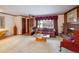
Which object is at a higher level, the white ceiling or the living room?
the white ceiling

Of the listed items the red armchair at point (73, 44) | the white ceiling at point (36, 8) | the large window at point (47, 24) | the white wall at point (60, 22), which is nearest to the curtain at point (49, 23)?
the large window at point (47, 24)

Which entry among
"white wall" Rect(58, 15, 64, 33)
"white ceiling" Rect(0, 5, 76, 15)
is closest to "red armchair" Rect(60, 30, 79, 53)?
"white ceiling" Rect(0, 5, 76, 15)

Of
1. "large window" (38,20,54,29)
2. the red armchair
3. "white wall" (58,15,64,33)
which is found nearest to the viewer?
the red armchair

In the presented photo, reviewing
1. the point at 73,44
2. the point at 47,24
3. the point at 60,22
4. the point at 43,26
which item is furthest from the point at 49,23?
the point at 73,44

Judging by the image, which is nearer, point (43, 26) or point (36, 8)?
point (36, 8)

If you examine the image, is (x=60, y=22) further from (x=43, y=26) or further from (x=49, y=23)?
(x=43, y=26)

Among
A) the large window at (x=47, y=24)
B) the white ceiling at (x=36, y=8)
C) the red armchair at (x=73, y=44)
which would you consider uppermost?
the white ceiling at (x=36, y=8)

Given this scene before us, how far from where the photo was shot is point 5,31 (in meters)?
5.75

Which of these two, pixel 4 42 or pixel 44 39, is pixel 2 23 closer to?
pixel 4 42

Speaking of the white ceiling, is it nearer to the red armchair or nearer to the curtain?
the curtain

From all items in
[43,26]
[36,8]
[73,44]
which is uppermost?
[36,8]

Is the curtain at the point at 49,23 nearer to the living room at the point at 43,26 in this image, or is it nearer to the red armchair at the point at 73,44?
the living room at the point at 43,26

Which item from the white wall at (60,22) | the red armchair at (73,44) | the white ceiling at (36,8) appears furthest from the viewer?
the white wall at (60,22)
